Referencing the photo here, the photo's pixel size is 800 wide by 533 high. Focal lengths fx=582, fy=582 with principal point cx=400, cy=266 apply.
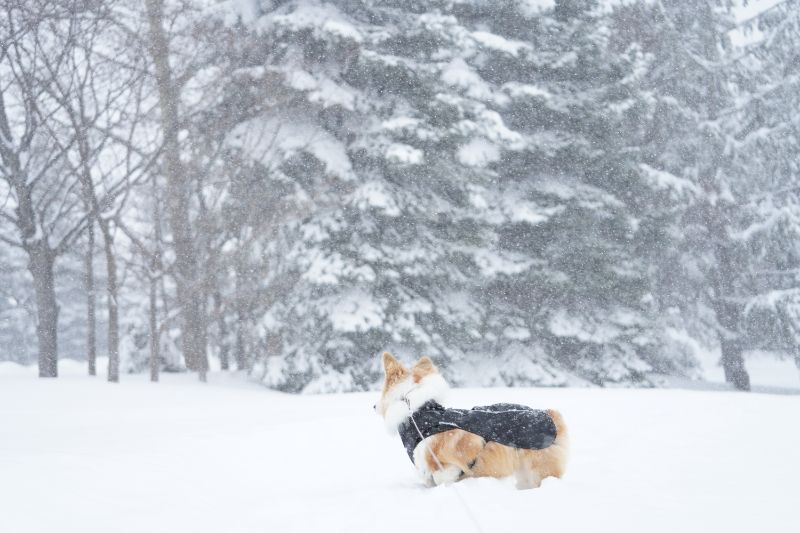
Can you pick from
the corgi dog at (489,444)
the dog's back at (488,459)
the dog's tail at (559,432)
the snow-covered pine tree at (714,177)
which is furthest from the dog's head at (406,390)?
the snow-covered pine tree at (714,177)

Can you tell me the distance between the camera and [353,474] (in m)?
4.93

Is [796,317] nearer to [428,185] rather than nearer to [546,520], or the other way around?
[428,185]

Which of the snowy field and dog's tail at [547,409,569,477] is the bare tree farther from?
dog's tail at [547,409,569,477]

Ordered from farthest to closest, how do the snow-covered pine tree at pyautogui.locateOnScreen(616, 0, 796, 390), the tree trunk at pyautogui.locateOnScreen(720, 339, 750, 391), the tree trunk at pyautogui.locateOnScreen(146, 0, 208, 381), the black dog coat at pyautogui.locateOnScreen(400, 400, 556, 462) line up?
the tree trunk at pyautogui.locateOnScreen(720, 339, 750, 391) → the snow-covered pine tree at pyautogui.locateOnScreen(616, 0, 796, 390) → the tree trunk at pyautogui.locateOnScreen(146, 0, 208, 381) → the black dog coat at pyautogui.locateOnScreen(400, 400, 556, 462)

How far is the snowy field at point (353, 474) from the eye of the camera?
10.6ft

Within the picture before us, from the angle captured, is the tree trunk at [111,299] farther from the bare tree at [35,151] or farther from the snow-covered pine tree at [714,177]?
the snow-covered pine tree at [714,177]

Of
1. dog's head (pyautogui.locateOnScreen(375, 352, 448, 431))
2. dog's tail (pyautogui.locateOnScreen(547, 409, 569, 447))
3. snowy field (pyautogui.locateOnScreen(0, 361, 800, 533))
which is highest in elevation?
dog's head (pyautogui.locateOnScreen(375, 352, 448, 431))

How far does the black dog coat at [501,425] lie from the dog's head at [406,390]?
13 cm

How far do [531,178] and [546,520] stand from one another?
12.6 meters

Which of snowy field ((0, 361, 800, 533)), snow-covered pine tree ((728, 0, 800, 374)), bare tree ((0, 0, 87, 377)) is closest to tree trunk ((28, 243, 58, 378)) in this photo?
bare tree ((0, 0, 87, 377))

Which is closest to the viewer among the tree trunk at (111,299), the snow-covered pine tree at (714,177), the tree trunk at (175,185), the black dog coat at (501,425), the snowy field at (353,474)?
the snowy field at (353,474)

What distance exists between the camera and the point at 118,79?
472 inches

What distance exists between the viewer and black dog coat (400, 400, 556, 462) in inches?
148

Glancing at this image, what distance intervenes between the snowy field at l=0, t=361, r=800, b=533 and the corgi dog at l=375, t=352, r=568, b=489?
13 cm
